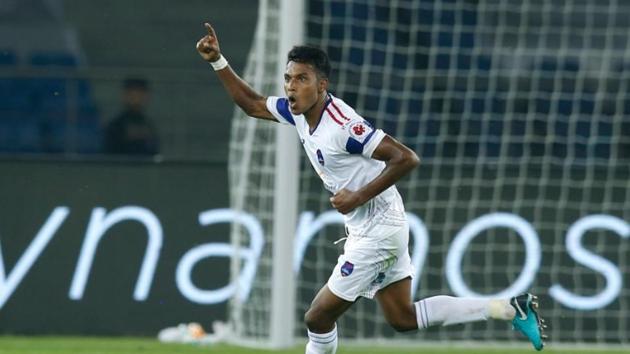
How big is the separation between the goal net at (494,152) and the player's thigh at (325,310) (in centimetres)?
364

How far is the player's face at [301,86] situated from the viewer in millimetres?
7746

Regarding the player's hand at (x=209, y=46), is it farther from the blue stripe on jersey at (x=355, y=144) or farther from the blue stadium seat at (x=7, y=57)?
the blue stadium seat at (x=7, y=57)

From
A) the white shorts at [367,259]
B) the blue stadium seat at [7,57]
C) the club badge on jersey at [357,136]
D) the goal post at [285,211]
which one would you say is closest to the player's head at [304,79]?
the club badge on jersey at [357,136]

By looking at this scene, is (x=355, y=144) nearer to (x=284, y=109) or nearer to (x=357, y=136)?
(x=357, y=136)

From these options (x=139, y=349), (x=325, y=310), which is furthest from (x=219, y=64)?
(x=139, y=349)

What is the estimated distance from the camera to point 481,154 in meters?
11.7

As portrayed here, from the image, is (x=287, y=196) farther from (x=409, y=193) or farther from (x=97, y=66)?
(x=97, y=66)

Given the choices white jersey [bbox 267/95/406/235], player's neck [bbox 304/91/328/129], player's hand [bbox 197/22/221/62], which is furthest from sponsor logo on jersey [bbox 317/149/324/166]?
player's hand [bbox 197/22/221/62]

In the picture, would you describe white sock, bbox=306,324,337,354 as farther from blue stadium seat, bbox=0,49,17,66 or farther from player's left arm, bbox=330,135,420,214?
blue stadium seat, bbox=0,49,17,66

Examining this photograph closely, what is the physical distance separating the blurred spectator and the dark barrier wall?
0.50 feet

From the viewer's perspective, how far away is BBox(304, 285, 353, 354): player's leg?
7926mm

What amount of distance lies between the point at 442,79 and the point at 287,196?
Answer: 1.86 m

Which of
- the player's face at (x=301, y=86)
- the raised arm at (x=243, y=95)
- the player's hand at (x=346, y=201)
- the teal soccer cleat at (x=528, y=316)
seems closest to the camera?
the player's hand at (x=346, y=201)

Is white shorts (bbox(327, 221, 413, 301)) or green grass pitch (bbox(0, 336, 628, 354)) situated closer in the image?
white shorts (bbox(327, 221, 413, 301))
